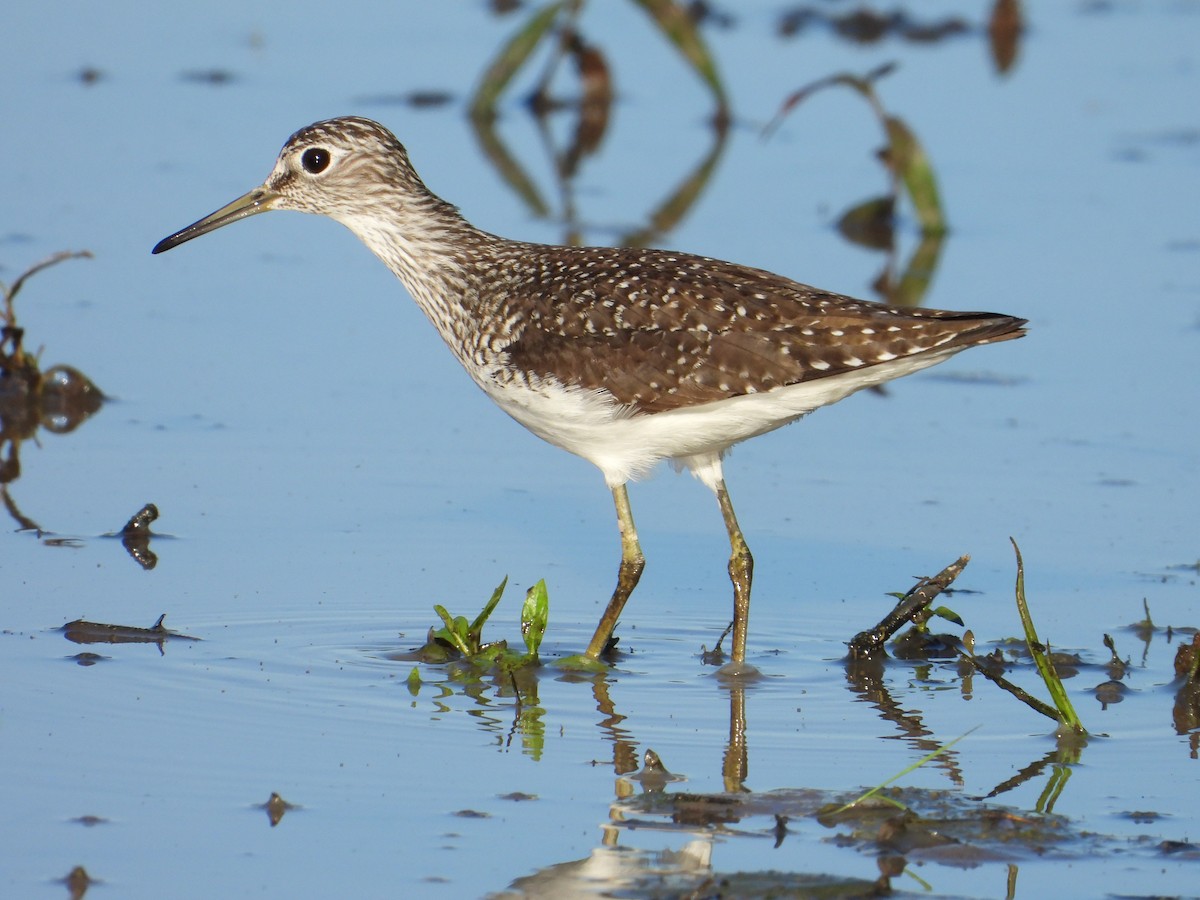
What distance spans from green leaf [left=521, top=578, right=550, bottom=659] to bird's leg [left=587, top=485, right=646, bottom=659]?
0.30 metres

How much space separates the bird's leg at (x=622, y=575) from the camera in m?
8.39

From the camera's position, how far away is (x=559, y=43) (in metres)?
18.0

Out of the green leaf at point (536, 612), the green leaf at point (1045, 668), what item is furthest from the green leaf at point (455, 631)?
the green leaf at point (1045, 668)

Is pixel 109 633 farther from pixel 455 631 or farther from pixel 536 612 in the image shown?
pixel 536 612

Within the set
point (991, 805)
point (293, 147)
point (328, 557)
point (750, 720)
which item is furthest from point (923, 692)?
point (293, 147)

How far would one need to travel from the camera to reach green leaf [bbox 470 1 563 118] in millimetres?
16266

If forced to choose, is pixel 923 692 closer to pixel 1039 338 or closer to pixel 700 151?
pixel 1039 338

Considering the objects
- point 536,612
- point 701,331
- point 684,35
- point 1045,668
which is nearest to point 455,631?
point 536,612

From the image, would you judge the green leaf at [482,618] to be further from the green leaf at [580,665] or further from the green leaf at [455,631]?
the green leaf at [580,665]

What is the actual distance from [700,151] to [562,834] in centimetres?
1126

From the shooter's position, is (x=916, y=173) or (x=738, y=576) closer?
(x=738, y=576)

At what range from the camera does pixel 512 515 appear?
10031mm

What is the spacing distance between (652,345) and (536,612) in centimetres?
115

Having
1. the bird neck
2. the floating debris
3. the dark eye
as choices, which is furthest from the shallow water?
the dark eye
